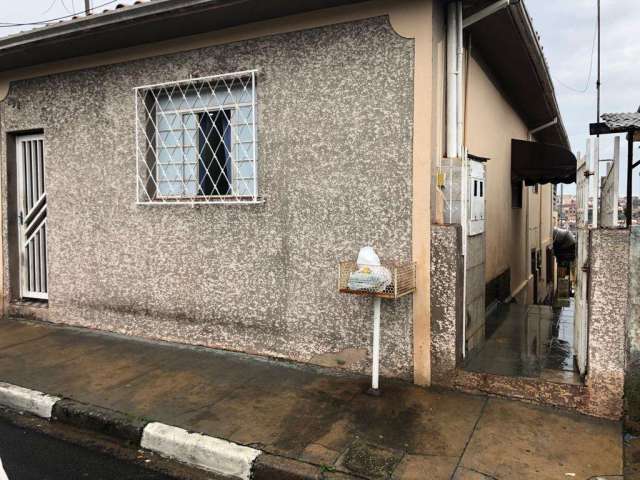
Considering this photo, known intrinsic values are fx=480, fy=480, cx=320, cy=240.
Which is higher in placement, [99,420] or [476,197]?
[476,197]

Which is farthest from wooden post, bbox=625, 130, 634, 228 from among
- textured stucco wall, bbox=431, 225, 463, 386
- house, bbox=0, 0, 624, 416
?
textured stucco wall, bbox=431, 225, 463, 386

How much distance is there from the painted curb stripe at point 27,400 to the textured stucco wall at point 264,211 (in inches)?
65.1

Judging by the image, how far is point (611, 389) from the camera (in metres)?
3.82

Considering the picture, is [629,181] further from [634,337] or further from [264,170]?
[264,170]

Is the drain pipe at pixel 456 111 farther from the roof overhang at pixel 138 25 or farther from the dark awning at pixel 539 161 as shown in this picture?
the dark awning at pixel 539 161

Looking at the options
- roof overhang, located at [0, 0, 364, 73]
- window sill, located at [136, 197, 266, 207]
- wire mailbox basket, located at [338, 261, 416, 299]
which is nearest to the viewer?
wire mailbox basket, located at [338, 261, 416, 299]

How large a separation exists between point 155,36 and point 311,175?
254 cm

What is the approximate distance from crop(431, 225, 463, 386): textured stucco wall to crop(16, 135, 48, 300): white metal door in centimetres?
574

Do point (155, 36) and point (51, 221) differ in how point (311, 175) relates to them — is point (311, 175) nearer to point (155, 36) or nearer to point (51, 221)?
point (155, 36)

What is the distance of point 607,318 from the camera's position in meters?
3.82

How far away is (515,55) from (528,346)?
3.65 metres

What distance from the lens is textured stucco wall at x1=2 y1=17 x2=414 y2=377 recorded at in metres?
4.60

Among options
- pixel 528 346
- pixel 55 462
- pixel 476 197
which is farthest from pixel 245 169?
pixel 528 346

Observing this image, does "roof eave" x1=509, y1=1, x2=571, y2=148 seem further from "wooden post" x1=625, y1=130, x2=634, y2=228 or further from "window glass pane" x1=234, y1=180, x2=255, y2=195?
"window glass pane" x1=234, y1=180, x2=255, y2=195
